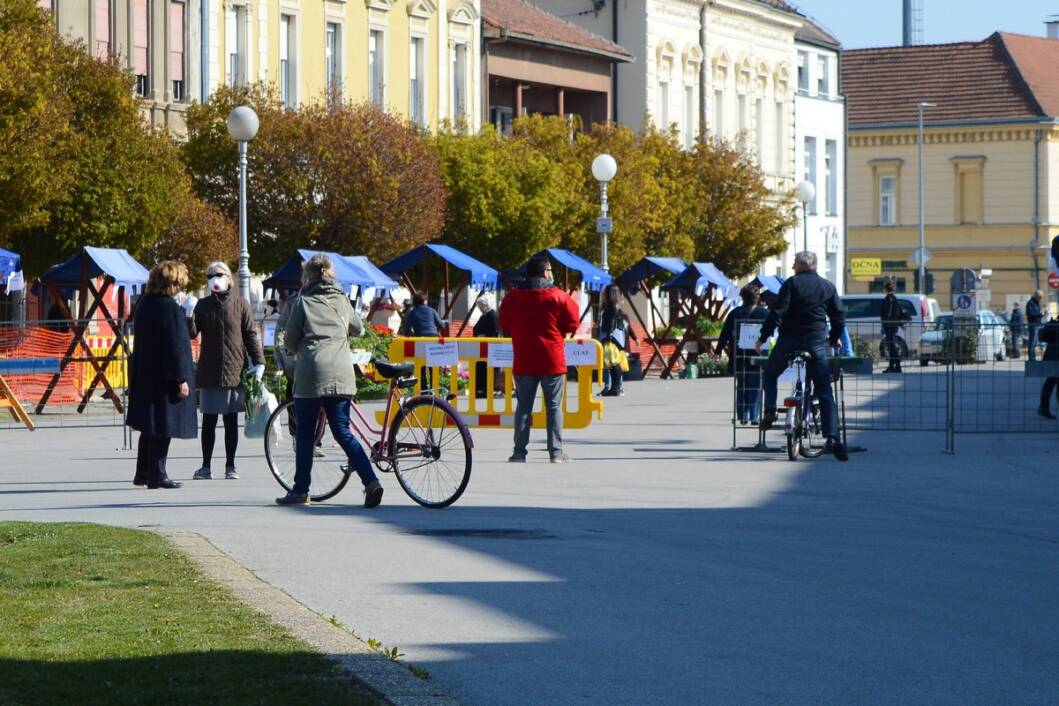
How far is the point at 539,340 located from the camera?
65.0 feet

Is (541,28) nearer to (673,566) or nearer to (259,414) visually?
(259,414)

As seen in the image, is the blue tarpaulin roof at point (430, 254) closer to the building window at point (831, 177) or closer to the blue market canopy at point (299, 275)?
the blue market canopy at point (299, 275)

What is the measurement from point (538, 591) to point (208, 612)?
75.0 inches

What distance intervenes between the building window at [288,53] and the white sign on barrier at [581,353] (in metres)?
26.7

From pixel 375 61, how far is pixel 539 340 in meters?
33.3

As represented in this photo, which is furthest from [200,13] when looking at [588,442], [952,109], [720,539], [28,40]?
[952,109]

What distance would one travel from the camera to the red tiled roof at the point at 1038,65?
91.7 meters

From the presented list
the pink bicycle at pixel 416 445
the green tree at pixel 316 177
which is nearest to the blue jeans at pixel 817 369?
the pink bicycle at pixel 416 445

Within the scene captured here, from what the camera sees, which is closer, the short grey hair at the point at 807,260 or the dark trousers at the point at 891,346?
the short grey hair at the point at 807,260

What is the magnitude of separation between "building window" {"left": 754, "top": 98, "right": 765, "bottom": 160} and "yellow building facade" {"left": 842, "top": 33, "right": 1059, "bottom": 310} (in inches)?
A: 537

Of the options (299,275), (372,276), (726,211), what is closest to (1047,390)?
(372,276)

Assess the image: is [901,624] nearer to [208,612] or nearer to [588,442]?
[208,612]

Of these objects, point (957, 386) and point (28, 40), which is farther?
point (28, 40)

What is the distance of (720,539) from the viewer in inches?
528
